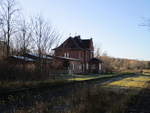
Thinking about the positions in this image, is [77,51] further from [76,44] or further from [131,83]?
[131,83]

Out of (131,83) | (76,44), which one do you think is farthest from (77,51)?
(131,83)

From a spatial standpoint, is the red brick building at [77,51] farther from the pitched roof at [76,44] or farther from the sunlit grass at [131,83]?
the sunlit grass at [131,83]

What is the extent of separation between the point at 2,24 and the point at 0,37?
194 centimetres

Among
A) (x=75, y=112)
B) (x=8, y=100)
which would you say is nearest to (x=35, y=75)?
(x=8, y=100)

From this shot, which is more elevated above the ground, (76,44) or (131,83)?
(76,44)

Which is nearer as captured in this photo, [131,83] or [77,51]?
[131,83]

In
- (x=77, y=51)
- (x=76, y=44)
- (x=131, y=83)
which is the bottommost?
(x=131, y=83)

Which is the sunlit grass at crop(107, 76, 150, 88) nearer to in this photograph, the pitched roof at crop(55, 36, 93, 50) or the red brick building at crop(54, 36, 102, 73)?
the red brick building at crop(54, 36, 102, 73)

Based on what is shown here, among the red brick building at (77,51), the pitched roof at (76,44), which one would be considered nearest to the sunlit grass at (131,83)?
the red brick building at (77,51)

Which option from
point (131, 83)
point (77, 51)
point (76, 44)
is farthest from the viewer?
point (76, 44)

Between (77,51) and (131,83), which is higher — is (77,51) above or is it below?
above

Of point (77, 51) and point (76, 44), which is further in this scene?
point (76, 44)

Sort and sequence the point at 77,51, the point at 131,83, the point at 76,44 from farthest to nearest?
the point at 76,44 → the point at 77,51 → the point at 131,83

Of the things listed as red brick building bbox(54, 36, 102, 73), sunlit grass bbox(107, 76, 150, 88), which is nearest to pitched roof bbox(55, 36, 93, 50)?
red brick building bbox(54, 36, 102, 73)
